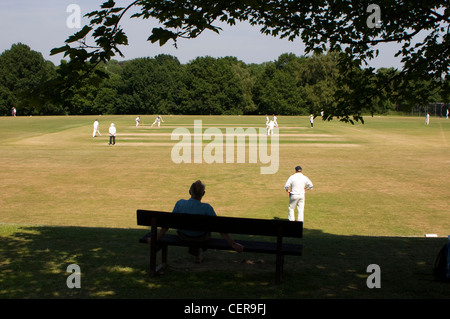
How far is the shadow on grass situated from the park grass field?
0.02m

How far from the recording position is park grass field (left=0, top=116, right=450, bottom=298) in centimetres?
661

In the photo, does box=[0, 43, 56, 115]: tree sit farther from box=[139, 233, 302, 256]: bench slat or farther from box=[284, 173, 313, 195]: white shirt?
box=[139, 233, 302, 256]: bench slat

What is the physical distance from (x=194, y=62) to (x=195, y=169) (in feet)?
335

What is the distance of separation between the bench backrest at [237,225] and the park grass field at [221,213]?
2.33 ft

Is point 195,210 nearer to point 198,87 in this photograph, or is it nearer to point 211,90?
point 198,87

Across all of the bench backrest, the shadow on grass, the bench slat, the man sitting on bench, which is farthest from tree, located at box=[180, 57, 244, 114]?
the bench backrest

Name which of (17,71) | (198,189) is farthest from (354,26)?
(17,71)

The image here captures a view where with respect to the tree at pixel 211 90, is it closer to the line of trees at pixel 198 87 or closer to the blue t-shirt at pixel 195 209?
the line of trees at pixel 198 87

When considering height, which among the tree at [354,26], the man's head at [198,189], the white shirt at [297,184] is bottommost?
the white shirt at [297,184]

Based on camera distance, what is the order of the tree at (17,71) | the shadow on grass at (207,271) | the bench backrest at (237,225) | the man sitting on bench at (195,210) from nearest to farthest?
1. the shadow on grass at (207,271)
2. the bench backrest at (237,225)
3. the man sitting on bench at (195,210)
4. the tree at (17,71)

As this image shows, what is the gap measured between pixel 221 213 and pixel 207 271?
7.94 metres

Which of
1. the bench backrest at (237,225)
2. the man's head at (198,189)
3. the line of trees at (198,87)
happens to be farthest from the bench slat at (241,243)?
the line of trees at (198,87)

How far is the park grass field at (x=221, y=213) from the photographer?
661 cm
